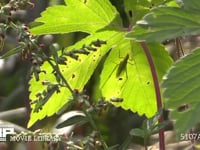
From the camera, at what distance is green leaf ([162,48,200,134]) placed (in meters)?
0.38

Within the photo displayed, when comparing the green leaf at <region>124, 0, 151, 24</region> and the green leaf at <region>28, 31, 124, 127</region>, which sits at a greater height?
the green leaf at <region>124, 0, 151, 24</region>

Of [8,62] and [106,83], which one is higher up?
[106,83]

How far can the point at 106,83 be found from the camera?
2.01ft

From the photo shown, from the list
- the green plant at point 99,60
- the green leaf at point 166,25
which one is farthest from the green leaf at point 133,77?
the green leaf at point 166,25

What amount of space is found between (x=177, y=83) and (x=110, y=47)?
206 millimetres

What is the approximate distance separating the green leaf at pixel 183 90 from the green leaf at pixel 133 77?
0.64 feet

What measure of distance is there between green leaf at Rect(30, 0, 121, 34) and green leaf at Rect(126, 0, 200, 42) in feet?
0.51

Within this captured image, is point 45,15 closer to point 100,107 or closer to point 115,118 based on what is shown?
point 100,107

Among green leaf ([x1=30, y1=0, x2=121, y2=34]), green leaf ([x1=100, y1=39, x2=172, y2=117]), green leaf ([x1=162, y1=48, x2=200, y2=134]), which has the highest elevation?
green leaf ([x1=30, y1=0, x2=121, y2=34])

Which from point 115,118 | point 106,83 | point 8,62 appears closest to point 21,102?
point 8,62

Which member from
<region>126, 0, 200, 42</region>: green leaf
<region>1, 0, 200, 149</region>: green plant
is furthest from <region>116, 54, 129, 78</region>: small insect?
<region>126, 0, 200, 42</region>: green leaf

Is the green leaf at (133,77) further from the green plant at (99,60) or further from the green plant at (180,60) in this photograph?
the green plant at (180,60)

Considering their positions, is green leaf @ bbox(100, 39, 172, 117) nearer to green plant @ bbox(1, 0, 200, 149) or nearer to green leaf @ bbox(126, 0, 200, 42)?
green plant @ bbox(1, 0, 200, 149)

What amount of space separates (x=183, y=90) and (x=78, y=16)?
22cm
